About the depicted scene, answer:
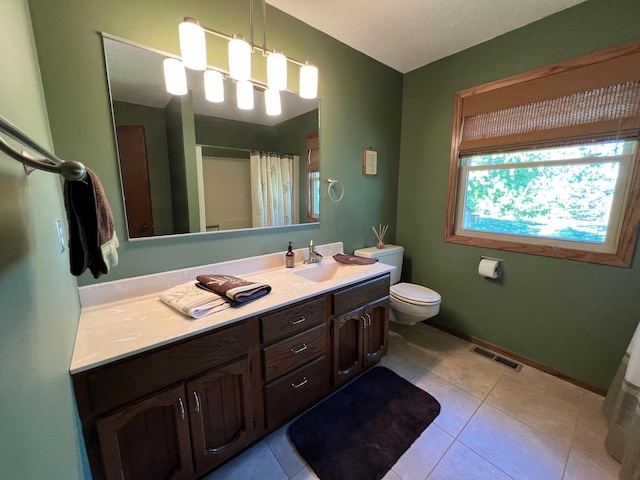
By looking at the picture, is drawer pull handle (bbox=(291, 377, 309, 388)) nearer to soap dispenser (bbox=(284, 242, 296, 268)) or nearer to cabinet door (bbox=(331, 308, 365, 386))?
cabinet door (bbox=(331, 308, 365, 386))

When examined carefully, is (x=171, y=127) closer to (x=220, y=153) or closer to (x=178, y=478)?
(x=220, y=153)

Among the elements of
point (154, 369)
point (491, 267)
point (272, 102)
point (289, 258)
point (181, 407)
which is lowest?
point (181, 407)

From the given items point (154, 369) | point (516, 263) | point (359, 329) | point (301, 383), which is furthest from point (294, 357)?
point (516, 263)

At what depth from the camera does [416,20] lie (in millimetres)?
1724

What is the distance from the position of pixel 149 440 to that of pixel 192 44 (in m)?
1.67

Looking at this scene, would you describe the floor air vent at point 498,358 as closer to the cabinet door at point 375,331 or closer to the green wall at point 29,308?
the cabinet door at point 375,331

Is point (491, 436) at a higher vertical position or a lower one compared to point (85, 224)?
lower

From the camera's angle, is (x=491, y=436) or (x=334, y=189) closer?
(x=491, y=436)

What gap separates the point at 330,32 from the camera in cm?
186

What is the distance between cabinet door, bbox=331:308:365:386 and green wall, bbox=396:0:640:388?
117 centimetres

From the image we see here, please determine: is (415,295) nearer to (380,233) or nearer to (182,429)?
(380,233)

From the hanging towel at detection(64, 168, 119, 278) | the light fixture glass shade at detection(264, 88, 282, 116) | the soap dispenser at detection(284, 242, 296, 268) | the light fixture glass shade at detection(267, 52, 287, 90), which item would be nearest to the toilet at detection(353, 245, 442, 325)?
the soap dispenser at detection(284, 242, 296, 268)

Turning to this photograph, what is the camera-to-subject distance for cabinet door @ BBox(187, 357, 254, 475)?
108cm

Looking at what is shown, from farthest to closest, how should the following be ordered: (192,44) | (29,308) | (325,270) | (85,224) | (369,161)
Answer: (369,161) < (325,270) < (192,44) < (85,224) < (29,308)
